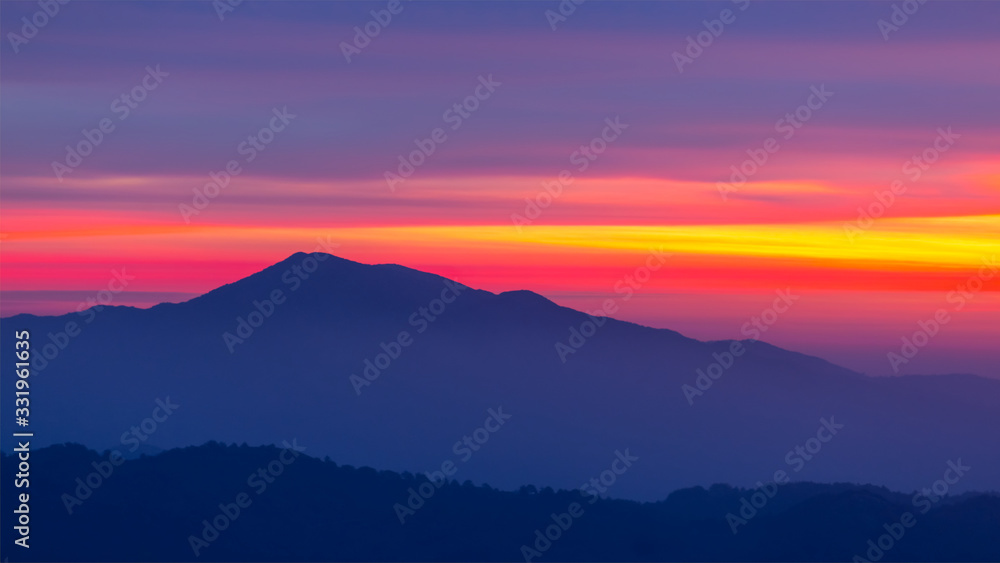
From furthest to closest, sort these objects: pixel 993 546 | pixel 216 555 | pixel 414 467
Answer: pixel 414 467 < pixel 993 546 < pixel 216 555

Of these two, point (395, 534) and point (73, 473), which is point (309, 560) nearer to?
point (395, 534)

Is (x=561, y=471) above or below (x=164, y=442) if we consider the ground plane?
below

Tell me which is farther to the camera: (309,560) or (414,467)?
(414,467)

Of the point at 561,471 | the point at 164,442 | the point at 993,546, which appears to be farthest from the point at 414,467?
the point at 993,546

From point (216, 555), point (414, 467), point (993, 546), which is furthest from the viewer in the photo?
point (414, 467)

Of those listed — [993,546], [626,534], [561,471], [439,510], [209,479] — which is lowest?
[561,471]

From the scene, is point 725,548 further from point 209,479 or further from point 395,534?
point 209,479

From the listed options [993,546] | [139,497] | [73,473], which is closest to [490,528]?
[139,497]
